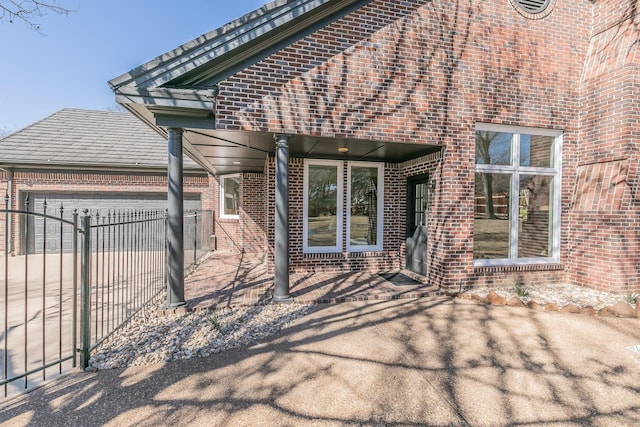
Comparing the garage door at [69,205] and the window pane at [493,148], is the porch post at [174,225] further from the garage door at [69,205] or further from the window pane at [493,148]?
the garage door at [69,205]

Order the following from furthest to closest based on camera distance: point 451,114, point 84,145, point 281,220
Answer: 1. point 84,145
2. point 451,114
3. point 281,220

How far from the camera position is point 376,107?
225 inches

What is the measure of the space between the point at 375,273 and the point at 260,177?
17.5 feet

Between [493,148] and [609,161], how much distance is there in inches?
86.4

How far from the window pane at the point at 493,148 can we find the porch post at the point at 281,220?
398 centimetres

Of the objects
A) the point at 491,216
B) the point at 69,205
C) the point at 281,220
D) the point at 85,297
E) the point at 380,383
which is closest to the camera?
the point at 380,383

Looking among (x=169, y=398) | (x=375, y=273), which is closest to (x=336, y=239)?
(x=375, y=273)

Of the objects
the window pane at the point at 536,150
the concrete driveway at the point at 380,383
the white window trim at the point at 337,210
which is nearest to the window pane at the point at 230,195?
the white window trim at the point at 337,210

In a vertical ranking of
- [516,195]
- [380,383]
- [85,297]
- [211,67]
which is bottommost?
[380,383]

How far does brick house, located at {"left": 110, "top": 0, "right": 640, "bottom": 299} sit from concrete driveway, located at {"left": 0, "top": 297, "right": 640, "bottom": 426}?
6.21 ft

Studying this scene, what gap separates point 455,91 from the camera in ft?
19.9

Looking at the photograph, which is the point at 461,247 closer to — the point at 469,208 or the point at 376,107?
the point at 469,208

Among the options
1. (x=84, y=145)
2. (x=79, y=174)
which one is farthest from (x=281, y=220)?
(x=84, y=145)

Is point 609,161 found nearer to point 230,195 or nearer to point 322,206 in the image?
point 322,206
